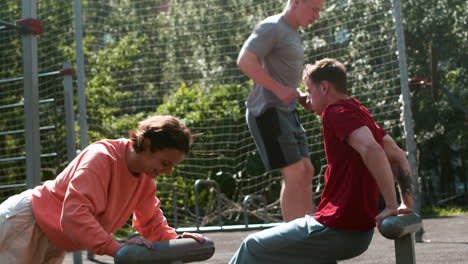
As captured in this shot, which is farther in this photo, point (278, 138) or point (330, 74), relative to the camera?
point (278, 138)

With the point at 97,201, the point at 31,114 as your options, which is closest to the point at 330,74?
the point at 97,201

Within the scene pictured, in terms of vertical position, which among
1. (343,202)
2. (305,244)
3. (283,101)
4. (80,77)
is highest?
(80,77)

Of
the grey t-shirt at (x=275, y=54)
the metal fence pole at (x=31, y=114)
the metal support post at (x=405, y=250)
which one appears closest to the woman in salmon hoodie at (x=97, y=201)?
the metal support post at (x=405, y=250)

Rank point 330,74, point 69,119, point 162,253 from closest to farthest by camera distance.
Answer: point 162,253, point 330,74, point 69,119

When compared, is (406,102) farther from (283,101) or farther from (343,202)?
(343,202)

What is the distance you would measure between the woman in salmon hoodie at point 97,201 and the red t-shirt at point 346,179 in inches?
21.5

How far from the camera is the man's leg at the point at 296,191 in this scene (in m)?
3.51

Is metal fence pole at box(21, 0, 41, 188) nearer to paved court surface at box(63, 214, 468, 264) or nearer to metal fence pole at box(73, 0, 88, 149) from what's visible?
paved court surface at box(63, 214, 468, 264)

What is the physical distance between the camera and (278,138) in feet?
11.9

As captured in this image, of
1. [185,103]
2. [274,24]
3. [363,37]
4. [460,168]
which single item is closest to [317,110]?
[274,24]

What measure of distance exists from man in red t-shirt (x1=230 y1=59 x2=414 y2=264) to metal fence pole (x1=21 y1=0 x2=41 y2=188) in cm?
231

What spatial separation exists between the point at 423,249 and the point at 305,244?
2759 millimetres

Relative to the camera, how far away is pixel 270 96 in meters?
3.71

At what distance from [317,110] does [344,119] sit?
12.2 inches
